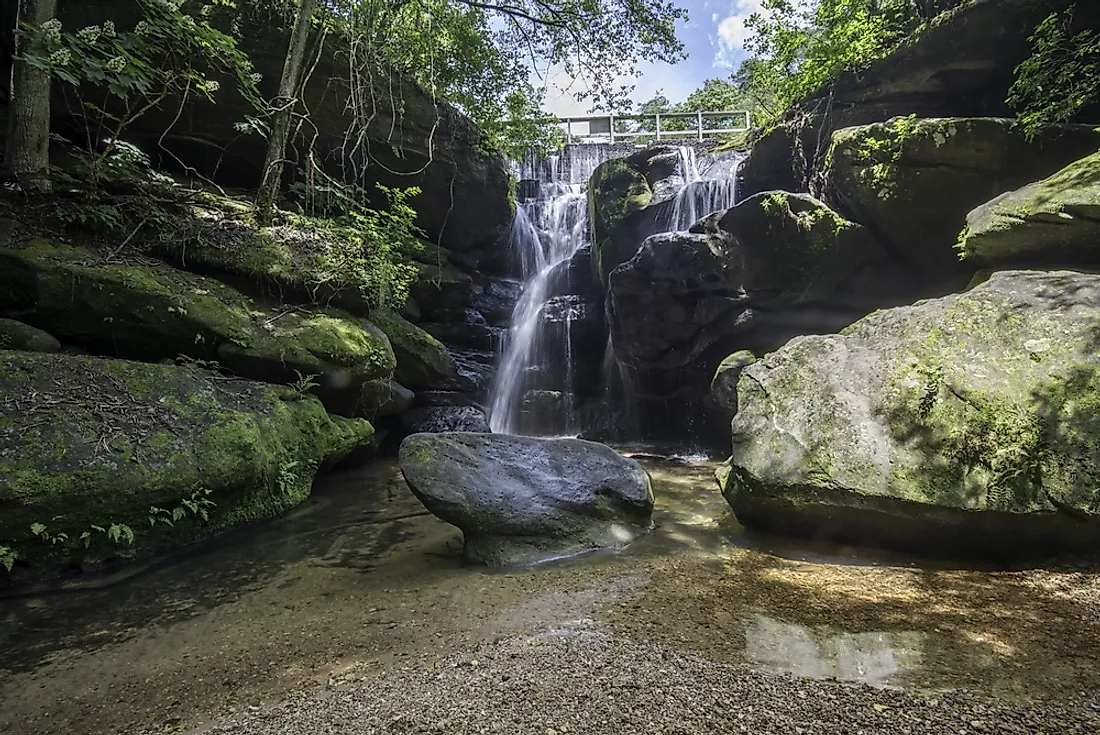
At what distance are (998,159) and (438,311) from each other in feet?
33.4

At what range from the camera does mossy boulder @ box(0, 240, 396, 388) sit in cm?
514

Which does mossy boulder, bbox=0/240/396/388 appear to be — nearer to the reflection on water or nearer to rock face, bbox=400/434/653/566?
rock face, bbox=400/434/653/566

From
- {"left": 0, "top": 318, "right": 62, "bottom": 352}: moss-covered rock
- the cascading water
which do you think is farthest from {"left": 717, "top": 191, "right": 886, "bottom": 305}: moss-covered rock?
{"left": 0, "top": 318, "right": 62, "bottom": 352}: moss-covered rock

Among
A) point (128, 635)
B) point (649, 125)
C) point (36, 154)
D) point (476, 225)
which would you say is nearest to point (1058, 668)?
point (128, 635)

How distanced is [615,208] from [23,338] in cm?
1077

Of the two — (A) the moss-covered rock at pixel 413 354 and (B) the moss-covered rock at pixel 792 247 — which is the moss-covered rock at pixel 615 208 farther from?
(A) the moss-covered rock at pixel 413 354

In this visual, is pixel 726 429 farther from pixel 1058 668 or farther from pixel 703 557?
pixel 1058 668

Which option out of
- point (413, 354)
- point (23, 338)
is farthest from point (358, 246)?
point (23, 338)

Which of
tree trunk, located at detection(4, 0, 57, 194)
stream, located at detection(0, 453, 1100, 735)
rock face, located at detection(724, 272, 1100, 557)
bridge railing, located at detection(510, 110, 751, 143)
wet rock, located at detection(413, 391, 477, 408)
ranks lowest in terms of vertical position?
stream, located at detection(0, 453, 1100, 735)

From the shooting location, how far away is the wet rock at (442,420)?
9.79 metres

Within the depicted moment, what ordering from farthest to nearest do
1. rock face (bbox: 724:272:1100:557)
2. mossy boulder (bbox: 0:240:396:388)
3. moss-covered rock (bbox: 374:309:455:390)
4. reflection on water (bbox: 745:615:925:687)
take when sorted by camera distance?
moss-covered rock (bbox: 374:309:455:390) → mossy boulder (bbox: 0:240:396:388) → rock face (bbox: 724:272:1100:557) → reflection on water (bbox: 745:615:925:687)

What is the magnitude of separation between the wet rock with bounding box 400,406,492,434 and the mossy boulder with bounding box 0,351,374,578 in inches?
157

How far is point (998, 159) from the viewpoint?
7.37 metres

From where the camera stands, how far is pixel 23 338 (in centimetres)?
488
